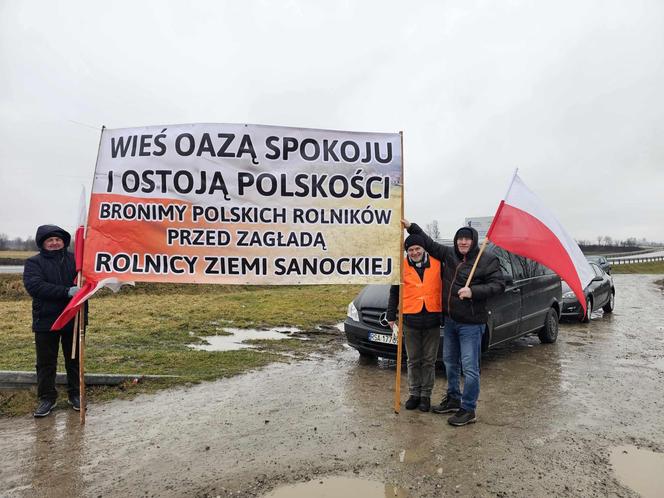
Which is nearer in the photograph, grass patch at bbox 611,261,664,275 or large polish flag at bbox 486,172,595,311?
large polish flag at bbox 486,172,595,311

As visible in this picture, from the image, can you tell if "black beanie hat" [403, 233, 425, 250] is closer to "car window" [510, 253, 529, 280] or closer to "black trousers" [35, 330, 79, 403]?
"car window" [510, 253, 529, 280]

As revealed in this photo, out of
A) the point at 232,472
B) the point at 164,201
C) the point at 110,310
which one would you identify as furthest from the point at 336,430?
the point at 110,310

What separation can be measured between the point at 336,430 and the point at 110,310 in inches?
375

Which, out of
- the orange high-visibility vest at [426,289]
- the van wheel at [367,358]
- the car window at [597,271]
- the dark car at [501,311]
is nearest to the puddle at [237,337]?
the van wheel at [367,358]

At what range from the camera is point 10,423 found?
184 inches

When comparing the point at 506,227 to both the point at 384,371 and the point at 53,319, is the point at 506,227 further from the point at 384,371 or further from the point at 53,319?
the point at 53,319

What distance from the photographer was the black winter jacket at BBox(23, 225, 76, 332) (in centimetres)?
476

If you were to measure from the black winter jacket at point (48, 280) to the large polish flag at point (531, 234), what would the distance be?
452 cm

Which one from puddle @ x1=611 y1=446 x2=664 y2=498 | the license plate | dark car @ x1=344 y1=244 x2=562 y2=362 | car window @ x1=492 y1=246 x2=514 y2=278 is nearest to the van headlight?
dark car @ x1=344 y1=244 x2=562 y2=362

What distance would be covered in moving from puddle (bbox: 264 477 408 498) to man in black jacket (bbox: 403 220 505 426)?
1.45m

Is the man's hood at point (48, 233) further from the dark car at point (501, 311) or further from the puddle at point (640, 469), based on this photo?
the puddle at point (640, 469)

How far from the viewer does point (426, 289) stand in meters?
4.94

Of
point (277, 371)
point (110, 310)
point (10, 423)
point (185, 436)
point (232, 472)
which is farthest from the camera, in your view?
point (110, 310)

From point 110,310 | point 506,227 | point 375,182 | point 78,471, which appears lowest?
point 78,471
